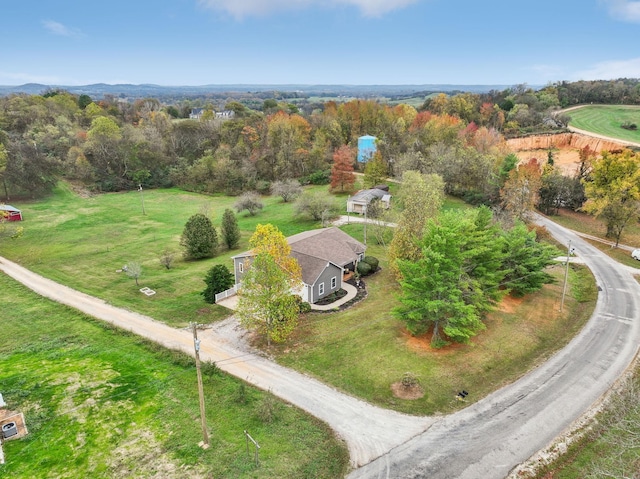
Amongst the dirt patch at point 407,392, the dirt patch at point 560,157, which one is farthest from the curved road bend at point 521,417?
the dirt patch at point 560,157

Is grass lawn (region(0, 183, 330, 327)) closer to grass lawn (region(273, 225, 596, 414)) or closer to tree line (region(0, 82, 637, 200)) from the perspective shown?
tree line (region(0, 82, 637, 200))

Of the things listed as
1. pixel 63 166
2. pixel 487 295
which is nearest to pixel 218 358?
pixel 487 295

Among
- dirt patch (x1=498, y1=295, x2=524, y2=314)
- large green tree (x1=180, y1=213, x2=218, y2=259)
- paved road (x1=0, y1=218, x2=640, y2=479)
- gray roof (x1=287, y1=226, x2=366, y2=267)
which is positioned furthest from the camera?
large green tree (x1=180, y1=213, x2=218, y2=259)

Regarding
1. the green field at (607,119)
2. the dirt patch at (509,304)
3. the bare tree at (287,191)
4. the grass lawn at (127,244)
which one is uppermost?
the green field at (607,119)

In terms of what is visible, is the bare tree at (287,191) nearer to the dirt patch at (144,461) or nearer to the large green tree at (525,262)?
the large green tree at (525,262)

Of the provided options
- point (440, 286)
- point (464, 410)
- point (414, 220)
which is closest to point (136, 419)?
point (464, 410)

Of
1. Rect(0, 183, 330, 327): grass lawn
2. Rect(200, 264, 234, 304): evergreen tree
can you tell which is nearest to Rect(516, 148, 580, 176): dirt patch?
Rect(0, 183, 330, 327): grass lawn

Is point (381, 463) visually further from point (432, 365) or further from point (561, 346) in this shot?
point (561, 346)
